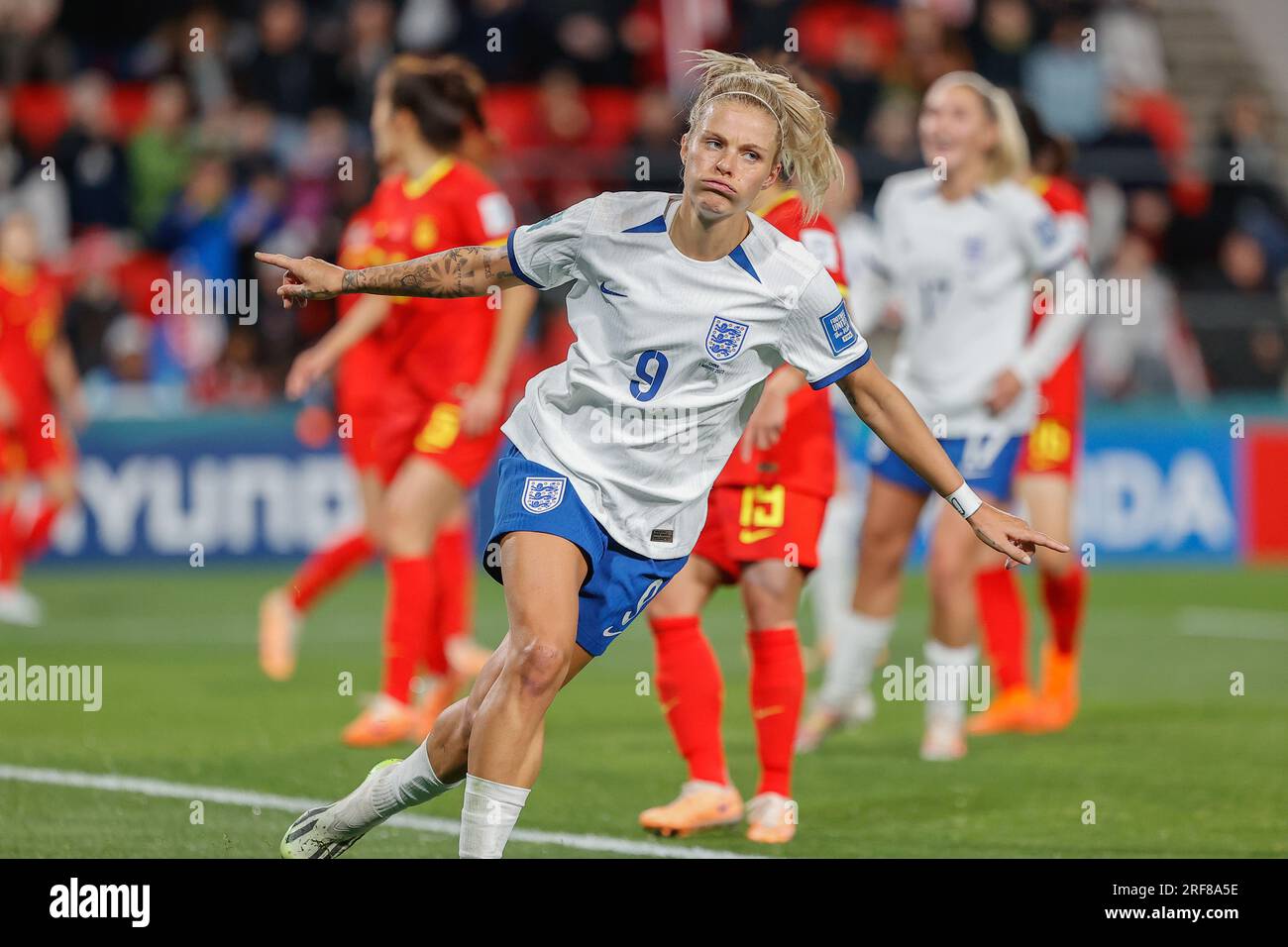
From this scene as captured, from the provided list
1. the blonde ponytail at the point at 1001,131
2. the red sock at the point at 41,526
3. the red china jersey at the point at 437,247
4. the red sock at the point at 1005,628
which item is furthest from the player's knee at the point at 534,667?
the red sock at the point at 41,526

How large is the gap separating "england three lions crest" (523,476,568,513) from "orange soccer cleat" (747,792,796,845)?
1.76 m

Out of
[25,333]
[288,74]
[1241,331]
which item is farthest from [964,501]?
[288,74]

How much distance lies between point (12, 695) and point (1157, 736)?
5.37m

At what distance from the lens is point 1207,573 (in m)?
16.1

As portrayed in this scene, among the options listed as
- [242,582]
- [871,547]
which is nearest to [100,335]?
[242,582]

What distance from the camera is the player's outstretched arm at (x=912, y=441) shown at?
526 cm

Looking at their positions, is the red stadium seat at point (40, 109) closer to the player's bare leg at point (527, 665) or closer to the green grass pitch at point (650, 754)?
the green grass pitch at point (650, 754)

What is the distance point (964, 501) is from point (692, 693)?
1.70m

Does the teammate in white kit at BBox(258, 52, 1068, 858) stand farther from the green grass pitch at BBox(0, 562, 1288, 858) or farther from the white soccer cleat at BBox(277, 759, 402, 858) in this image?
the green grass pitch at BBox(0, 562, 1288, 858)

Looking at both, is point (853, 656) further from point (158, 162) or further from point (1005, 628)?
point (158, 162)

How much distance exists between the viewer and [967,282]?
877 centimetres

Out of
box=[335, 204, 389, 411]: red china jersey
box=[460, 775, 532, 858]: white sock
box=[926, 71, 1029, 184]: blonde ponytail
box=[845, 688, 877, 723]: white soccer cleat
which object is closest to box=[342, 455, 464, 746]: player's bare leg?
box=[335, 204, 389, 411]: red china jersey

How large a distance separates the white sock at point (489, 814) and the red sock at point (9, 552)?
981cm

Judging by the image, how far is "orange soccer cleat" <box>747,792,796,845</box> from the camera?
6.52 m
